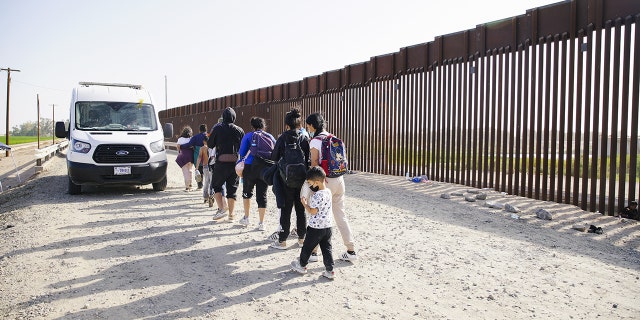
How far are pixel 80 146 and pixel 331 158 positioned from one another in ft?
23.1

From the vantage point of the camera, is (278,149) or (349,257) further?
(278,149)

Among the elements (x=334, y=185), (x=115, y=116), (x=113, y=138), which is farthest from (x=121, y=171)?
(x=334, y=185)

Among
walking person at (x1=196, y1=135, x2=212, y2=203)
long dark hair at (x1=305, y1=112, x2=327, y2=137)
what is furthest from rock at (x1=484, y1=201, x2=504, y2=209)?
walking person at (x1=196, y1=135, x2=212, y2=203)

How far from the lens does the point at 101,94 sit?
11195 mm

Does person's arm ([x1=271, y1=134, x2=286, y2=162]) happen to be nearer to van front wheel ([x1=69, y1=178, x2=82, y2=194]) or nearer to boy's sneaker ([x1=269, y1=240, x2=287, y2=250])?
boy's sneaker ([x1=269, y1=240, x2=287, y2=250])

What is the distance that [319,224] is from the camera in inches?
180

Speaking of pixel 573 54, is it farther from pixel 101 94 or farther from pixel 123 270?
pixel 101 94

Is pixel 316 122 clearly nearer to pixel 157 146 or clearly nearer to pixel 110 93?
pixel 157 146

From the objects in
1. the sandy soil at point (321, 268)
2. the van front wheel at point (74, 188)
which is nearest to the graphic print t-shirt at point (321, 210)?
the sandy soil at point (321, 268)

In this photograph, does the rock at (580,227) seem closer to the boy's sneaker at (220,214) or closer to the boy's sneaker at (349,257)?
the boy's sneaker at (349,257)

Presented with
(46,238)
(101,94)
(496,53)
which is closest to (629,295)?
(46,238)

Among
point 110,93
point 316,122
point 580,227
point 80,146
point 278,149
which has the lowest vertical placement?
point 580,227

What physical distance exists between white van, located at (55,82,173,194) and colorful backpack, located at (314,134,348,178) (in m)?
6.40

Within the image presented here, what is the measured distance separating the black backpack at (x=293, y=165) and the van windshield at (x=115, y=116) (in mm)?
6691
